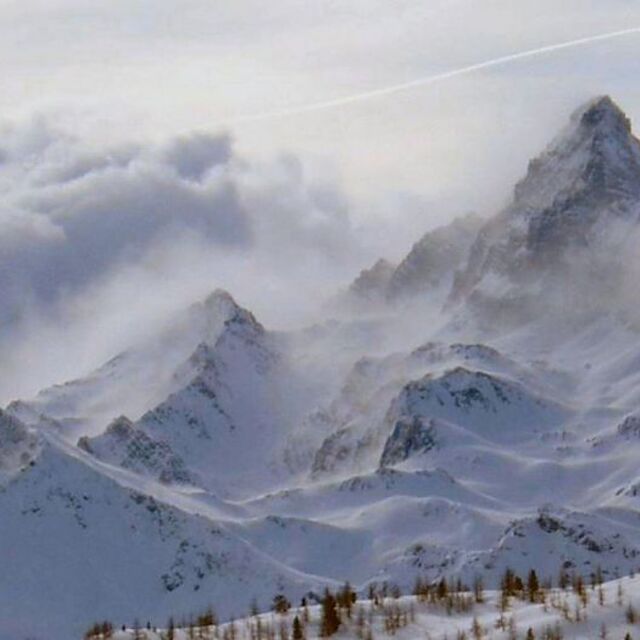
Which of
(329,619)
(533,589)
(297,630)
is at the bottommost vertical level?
(297,630)

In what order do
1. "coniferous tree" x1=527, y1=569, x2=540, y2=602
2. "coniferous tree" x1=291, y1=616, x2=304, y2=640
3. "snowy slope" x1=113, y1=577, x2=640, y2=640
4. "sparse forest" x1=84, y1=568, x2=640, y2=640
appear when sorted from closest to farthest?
"snowy slope" x1=113, y1=577, x2=640, y2=640
"sparse forest" x1=84, y1=568, x2=640, y2=640
"coniferous tree" x1=291, y1=616, x2=304, y2=640
"coniferous tree" x1=527, y1=569, x2=540, y2=602

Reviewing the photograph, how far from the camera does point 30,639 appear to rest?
199375 millimetres

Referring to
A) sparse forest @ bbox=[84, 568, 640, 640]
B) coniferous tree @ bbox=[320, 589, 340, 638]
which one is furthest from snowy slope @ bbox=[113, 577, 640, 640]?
coniferous tree @ bbox=[320, 589, 340, 638]

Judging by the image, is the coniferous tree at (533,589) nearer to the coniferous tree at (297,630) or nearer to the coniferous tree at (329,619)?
the coniferous tree at (329,619)

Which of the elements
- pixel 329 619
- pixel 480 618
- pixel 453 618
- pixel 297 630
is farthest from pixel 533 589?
pixel 297 630

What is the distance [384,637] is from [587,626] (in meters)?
4.82

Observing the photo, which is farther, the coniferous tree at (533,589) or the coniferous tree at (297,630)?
the coniferous tree at (533,589)

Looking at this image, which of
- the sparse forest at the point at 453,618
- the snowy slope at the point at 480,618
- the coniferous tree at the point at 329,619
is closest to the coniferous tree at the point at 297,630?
the sparse forest at the point at 453,618

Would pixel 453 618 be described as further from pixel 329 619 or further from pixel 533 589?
pixel 329 619

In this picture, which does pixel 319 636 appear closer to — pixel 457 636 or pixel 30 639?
pixel 457 636

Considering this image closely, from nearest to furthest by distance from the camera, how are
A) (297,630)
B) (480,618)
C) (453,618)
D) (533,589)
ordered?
(297,630) < (480,618) < (453,618) < (533,589)

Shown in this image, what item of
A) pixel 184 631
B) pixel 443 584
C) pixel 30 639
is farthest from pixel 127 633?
pixel 30 639

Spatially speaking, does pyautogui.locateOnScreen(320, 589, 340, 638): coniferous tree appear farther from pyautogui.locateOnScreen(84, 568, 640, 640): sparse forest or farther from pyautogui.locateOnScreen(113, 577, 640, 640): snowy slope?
pyautogui.locateOnScreen(113, 577, 640, 640): snowy slope

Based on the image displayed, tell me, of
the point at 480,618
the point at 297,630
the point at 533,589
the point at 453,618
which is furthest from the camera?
the point at 533,589
